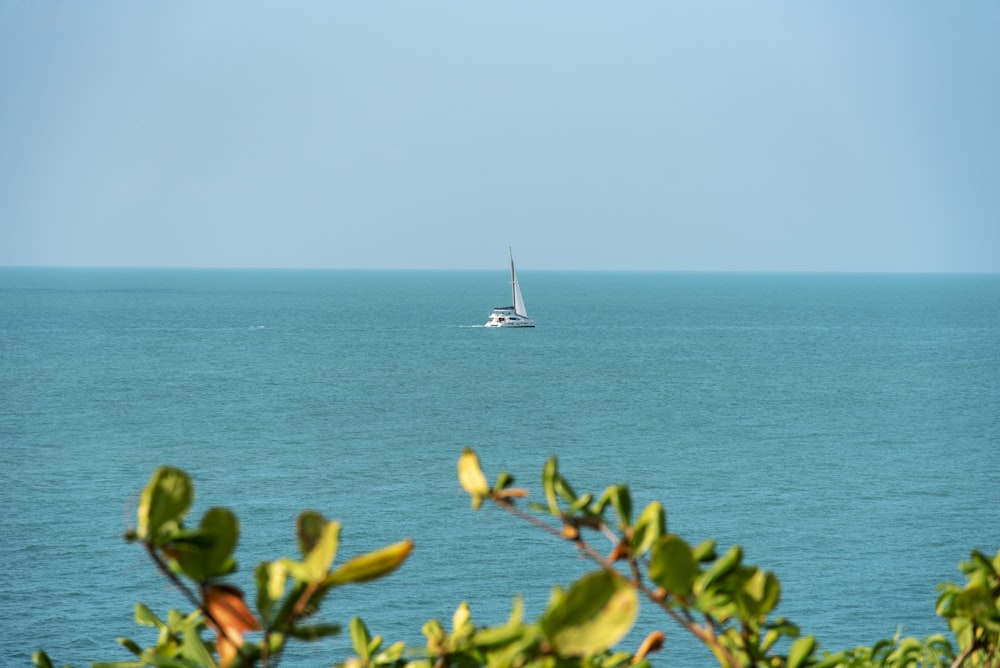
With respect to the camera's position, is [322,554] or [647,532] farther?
[647,532]

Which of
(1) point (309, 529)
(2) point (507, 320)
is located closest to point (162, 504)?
(1) point (309, 529)

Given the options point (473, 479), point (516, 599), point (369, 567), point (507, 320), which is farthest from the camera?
point (507, 320)

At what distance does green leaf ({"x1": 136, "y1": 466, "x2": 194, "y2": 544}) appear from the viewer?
186cm

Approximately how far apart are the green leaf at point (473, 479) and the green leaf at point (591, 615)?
0.64 meters

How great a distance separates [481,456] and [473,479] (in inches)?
2355

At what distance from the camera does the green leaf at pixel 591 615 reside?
1.51 m

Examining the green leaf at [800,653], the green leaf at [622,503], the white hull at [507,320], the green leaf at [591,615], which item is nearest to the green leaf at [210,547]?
the green leaf at [591,615]

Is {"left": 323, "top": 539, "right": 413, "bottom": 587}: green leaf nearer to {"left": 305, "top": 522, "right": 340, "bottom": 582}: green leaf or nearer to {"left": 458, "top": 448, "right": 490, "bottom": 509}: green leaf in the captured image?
{"left": 305, "top": 522, "right": 340, "bottom": 582}: green leaf

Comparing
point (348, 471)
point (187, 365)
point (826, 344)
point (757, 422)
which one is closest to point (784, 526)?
point (348, 471)

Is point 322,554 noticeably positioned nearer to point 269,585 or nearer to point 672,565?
point 269,585

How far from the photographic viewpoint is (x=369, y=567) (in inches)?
69.0

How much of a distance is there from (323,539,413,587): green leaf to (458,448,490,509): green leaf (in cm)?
43

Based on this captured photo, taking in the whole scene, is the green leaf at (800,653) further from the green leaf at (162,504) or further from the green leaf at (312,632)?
the green leaf at (162,504)

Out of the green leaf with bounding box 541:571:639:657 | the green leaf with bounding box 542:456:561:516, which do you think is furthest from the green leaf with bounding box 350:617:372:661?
the green leaf with bounding box 541:571:639:657
